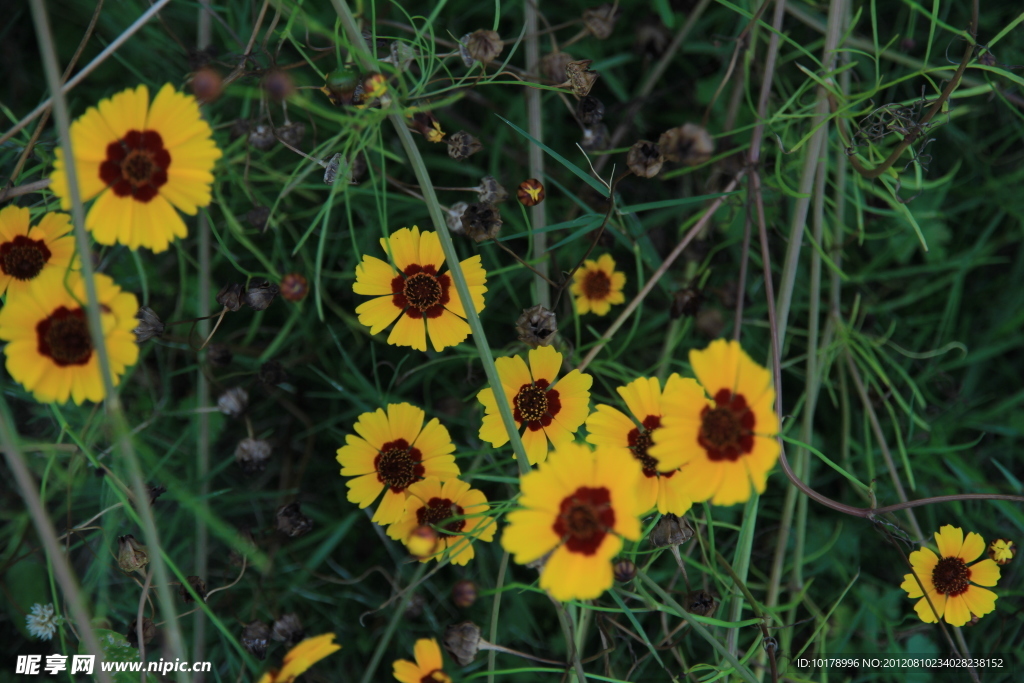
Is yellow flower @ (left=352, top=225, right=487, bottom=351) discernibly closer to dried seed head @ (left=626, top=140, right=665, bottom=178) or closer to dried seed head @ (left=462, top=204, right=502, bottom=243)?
dried seed head @ (left=462, top=204, right=502, bottom=243)

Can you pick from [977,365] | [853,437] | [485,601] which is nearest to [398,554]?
[485,601]

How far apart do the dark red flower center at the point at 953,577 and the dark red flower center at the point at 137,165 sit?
62.3 inches

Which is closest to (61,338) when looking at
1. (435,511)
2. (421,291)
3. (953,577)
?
(421,291)

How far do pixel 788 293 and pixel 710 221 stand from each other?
31 cm

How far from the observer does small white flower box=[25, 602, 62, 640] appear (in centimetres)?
138

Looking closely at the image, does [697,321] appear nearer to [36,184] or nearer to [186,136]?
[186,136]

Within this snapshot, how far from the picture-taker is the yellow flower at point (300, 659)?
44.1 inches

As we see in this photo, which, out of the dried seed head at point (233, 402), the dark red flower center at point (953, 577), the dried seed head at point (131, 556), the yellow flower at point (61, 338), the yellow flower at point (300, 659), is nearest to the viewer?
Result: the yellow flower at point (61, 338)

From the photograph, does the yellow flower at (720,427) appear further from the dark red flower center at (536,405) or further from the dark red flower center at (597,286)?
the dark red flower center at (597,286)

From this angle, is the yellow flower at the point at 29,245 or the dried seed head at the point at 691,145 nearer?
the dried seed head at the point at 691,145

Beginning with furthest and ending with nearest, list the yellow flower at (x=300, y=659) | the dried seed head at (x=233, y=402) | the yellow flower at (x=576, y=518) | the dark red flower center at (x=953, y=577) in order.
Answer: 1. the dried seed head at (x=233, y=402)
2. the dark red flower center at (x=953, y=577)
3. the yellow flower at (x=300, y=659)
4. the yellow flower at (x=576, y=518)

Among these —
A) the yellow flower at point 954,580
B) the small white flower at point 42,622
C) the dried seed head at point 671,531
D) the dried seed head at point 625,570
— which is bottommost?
the yellow flower at point 954,580

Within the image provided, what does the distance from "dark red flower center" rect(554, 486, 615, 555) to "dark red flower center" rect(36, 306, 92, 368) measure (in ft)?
2.48

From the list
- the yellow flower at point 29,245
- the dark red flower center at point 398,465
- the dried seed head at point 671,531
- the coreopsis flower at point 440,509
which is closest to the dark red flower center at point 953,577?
the dried seed head at point 671,531
